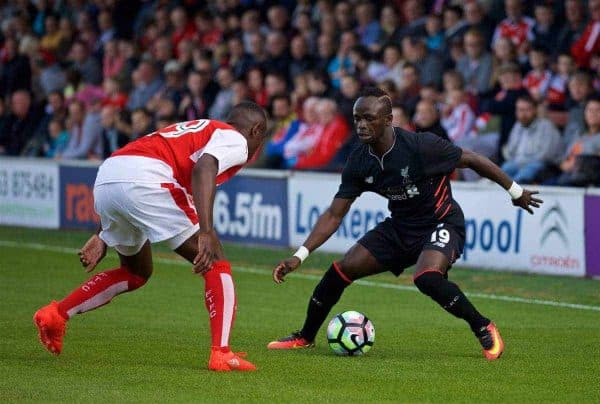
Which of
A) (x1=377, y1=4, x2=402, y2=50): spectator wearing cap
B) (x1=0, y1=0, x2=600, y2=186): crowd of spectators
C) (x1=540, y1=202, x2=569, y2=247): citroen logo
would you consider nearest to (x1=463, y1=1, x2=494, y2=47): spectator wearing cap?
(x1=0, y1=0, x2=600, y2=186): crowd of spectators

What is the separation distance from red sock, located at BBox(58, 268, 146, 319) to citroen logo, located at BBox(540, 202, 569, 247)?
21.7ft

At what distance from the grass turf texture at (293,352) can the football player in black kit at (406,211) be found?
413 mm

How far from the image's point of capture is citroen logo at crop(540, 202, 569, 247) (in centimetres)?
1464

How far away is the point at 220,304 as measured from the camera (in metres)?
8.53

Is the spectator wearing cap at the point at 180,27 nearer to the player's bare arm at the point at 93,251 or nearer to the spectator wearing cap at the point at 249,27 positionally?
the spectator wearing cap at the point at 249,27

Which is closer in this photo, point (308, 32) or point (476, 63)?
point (476, 63)

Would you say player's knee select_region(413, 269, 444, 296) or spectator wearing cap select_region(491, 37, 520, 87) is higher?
spectator wearing cap select_region(491, 37, 520, 87)

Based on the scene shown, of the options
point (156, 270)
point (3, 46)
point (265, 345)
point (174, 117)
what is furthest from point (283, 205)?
point (3, 46)

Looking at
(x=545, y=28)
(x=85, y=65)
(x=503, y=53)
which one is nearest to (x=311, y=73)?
(x=503, y=53)

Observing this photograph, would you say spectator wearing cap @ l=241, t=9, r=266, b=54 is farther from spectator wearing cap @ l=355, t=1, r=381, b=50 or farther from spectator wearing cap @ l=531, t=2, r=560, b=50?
spectator wearing cap @ l=531, t=2, r=560, b=50

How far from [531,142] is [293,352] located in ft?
26.3

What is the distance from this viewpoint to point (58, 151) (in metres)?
24.1

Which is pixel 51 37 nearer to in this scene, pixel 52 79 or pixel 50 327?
pixel 52 79

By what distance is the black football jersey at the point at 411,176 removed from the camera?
375 inches
